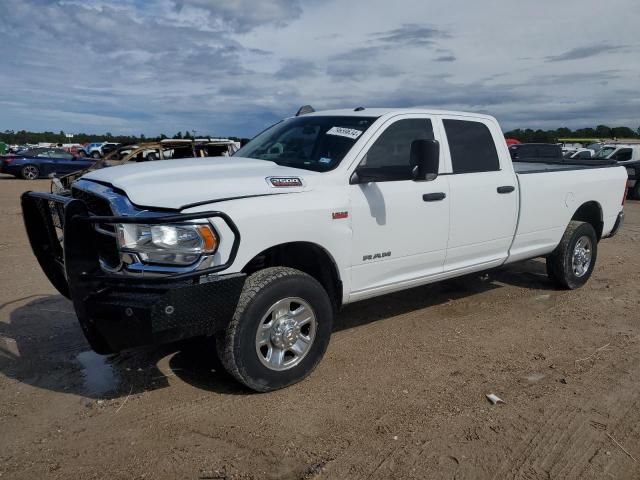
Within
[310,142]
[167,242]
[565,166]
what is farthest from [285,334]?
[565,166]

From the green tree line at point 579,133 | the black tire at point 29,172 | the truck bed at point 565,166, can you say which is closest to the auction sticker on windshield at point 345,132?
the truck bed at point 565,166

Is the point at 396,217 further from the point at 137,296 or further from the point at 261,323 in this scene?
the point at 137,296

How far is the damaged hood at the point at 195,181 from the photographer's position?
11.4 feet

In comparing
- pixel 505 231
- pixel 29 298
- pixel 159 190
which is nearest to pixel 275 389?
pixel 159 190

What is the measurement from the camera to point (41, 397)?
3.81m

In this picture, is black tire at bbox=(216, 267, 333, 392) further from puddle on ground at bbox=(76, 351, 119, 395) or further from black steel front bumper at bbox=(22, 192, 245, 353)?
puddle on ground at bbox=(76, 351, 119, 395)

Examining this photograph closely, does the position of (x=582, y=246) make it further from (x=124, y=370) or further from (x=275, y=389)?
(x=124, y=370)

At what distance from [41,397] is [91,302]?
1034mm

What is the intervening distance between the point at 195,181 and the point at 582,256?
504 centimetres

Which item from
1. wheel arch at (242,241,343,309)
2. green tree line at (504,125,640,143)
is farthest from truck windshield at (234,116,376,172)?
green tree line at (504,125,640,143)

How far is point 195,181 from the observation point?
365 cm

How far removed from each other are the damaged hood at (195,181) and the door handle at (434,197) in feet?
3.46

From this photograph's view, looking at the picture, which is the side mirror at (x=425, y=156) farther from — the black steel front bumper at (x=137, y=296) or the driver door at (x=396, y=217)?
the black steel front bumper at (x=137, y=296)

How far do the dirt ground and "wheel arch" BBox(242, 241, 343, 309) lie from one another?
645 mm
